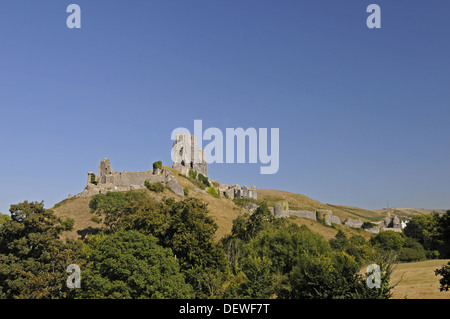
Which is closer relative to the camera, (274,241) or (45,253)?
(45,253)

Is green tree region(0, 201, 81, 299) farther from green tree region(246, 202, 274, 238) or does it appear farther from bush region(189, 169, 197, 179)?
bush region(189, 169, 197, 179)

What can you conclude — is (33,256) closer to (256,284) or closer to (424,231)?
(256,284)

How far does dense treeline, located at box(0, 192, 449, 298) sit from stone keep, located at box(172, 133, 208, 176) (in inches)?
2228

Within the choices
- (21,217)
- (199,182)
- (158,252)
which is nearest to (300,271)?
(158,252)

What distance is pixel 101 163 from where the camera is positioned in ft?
231

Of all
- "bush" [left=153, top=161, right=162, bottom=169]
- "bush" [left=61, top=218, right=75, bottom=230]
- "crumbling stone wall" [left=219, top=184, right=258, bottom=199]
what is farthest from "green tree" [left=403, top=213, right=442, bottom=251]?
"bush" [left=61, top=218, right=75, bottom=230]

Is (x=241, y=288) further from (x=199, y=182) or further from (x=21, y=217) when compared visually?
(x=199, y=182)

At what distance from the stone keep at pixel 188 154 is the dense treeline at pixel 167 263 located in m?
56.6

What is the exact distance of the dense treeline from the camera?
25.0 meters

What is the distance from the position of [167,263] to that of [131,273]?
343 cm

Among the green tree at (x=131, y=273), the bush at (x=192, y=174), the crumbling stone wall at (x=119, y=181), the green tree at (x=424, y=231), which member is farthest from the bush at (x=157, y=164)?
the green tree at (x=424, y=231)
